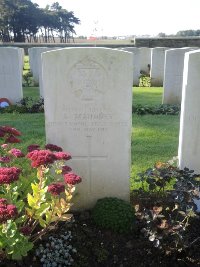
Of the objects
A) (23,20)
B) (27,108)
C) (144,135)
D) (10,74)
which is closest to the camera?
(144,135)

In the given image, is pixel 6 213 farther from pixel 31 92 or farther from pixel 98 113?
pixel 31 92

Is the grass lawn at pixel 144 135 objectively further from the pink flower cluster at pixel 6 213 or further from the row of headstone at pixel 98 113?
the pink flower cluster at pixel 6 213

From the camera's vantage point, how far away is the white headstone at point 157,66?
11859mm

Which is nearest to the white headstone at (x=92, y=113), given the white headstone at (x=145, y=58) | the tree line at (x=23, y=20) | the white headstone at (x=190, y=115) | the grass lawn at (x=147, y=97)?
the white headstone at (x=190, y=115)

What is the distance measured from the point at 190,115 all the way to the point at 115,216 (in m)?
1.24

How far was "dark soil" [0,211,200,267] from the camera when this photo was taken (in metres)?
2.87

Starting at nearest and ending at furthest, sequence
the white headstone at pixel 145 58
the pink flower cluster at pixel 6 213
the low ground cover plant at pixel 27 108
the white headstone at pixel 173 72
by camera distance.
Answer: the pink flower cluster at pixel 6 213, the low ground cover plant at pixel 27 108, the white headstone at pixel 173 72, the white headstone at pixel 145 58

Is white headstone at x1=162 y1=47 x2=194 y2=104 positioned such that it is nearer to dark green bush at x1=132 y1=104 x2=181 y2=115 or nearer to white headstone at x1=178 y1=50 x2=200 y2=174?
dark green bush at x1=132 y1=104 x2=181 y2=115

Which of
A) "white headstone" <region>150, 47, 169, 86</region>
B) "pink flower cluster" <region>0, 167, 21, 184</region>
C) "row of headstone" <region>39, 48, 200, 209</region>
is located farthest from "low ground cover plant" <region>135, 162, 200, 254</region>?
"white headstone" <region>150, 47, 169, 86</region>

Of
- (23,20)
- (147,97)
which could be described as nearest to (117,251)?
(147,97)

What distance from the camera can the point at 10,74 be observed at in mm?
8469

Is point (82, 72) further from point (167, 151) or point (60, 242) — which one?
point (167, 151)

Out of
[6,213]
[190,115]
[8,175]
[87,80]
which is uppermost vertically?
[87,80]

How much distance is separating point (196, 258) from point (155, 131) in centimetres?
353
